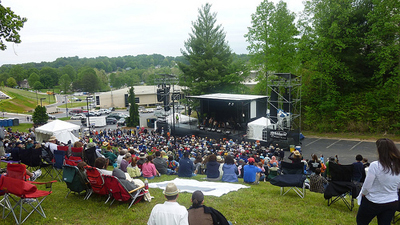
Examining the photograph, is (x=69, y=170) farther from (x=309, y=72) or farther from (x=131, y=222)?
(x=309, y=72)

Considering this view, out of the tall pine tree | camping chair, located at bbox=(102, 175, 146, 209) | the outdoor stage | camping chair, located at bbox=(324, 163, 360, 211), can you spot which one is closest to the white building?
the tall pine tree

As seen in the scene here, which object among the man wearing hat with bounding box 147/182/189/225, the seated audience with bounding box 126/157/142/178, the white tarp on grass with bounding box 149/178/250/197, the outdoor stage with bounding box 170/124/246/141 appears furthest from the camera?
the outdoor stage with bounding box 170/124/246/141

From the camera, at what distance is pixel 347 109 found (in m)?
25.3

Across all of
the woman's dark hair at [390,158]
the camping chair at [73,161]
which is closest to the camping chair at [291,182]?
the woman's dark hair at [390,158]

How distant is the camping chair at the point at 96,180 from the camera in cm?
541

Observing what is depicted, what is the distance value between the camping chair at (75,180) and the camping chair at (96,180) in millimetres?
271

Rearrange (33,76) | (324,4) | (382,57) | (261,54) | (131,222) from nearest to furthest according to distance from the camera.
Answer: (131,222)
(382,57)
(324,4)
(261,54)
(33,76)

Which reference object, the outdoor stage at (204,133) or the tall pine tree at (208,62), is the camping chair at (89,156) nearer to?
the outdoor stage at (204,133)

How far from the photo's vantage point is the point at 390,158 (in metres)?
2.95

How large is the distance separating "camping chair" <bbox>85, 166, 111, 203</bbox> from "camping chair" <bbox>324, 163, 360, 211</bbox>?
435 cm

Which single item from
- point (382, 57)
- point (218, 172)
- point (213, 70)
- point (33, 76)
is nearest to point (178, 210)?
point (218, 172)

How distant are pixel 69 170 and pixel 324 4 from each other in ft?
84.9

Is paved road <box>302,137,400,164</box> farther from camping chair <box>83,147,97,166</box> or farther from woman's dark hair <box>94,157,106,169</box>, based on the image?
woman's dark hair <box>94,157,106,169</box>

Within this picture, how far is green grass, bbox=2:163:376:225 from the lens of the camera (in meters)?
4.71
